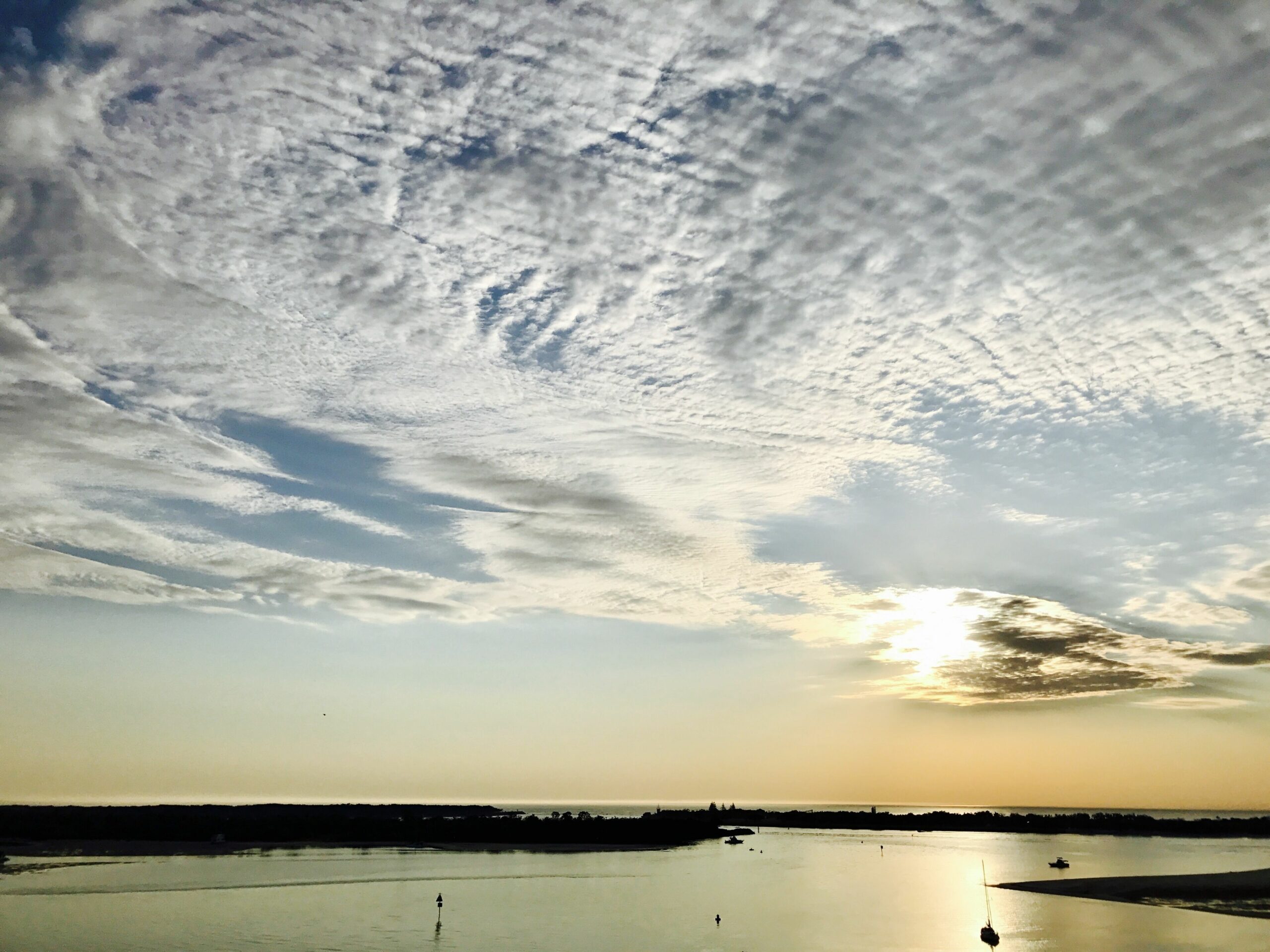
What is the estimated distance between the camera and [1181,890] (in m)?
80.1

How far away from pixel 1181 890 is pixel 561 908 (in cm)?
5850

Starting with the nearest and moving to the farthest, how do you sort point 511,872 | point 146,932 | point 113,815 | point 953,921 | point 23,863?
point 146,932
point 953,921
point 23,863
point 511,872
point 113,815

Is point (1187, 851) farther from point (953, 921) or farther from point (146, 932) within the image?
point (146, 932)

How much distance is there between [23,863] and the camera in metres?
91.8

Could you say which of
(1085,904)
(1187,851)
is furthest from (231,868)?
(1187,851)

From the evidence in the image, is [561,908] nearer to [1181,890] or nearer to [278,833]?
[1181,890]

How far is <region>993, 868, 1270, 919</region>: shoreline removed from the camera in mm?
70875

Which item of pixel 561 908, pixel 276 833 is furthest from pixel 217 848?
pixel 561 908

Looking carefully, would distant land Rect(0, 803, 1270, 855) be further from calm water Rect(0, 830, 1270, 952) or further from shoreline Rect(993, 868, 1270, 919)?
shoreline Rect(993, 868, 1270, 919)

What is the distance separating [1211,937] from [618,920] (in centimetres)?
3993

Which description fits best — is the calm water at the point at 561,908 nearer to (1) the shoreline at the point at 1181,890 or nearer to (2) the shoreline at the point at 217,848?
(1) the shoreline at the point at 1181,890

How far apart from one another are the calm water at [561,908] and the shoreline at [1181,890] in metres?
3.56

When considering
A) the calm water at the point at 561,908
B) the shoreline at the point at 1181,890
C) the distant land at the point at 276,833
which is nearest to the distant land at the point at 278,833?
the distant land at the point at 276,833

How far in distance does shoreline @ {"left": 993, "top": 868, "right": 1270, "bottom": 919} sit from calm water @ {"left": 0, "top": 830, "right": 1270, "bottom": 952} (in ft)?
11.7
